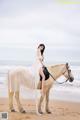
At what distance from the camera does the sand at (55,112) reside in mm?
2660

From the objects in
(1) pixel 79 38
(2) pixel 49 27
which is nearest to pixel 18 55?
(2) pixel 49 27

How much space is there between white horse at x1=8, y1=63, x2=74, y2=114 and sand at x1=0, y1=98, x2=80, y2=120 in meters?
0.04

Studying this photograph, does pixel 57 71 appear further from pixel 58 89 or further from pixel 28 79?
pixel 28 79

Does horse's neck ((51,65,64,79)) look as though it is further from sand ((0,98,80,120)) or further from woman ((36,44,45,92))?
sand ((0,98,80,120))

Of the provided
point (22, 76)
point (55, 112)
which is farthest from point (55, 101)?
point (22, 76)

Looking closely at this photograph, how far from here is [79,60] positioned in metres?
2.64

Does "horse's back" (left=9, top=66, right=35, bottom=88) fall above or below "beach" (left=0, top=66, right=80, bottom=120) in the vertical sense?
above

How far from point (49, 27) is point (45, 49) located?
0.19 meters

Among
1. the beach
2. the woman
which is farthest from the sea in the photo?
the woman

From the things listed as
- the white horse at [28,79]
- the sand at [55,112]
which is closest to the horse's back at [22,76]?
the white horse at [28,79]

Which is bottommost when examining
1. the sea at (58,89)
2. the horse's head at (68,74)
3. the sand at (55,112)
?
the sand at (55,112)

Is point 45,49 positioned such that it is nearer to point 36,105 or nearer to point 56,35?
point 56,35

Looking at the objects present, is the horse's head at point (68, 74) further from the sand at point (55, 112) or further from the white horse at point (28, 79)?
the sand at point (55, 112)

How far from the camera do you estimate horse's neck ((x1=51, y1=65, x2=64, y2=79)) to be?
269 centimetres
